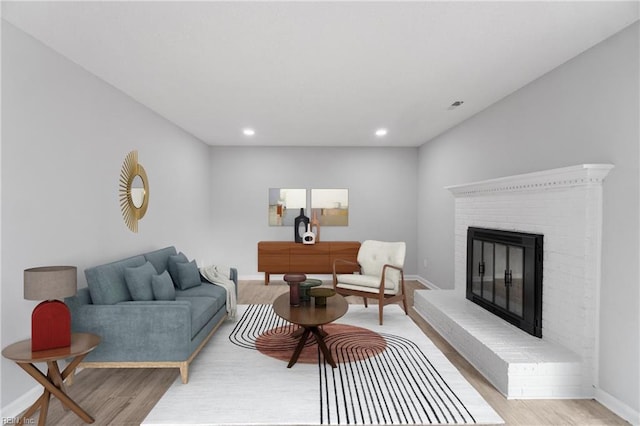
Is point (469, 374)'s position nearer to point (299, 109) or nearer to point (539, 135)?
point (539, 135)

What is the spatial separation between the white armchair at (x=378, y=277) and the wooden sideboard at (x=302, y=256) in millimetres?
1408

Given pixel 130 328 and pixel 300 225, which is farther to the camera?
pixel 300 225

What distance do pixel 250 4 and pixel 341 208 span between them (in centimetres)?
542

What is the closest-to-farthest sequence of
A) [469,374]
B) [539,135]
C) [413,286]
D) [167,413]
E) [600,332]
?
[167,413], [600,332], [469,374], [539,135], [413,286]

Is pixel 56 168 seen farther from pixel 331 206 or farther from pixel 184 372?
pixel 331 206

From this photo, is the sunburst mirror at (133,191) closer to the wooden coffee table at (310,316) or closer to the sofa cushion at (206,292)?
the sofa cushion at (206,292)

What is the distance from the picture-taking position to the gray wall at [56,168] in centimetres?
262

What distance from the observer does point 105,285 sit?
3141 mm

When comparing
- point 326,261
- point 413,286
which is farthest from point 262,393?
point 413,286

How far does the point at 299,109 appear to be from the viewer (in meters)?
4.68

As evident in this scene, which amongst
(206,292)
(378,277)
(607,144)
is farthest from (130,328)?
(607,144)

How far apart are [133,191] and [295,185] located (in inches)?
139

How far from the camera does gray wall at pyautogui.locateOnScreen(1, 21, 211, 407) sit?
2617 millimetres

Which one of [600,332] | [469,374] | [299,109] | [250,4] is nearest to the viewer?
[250,4]
